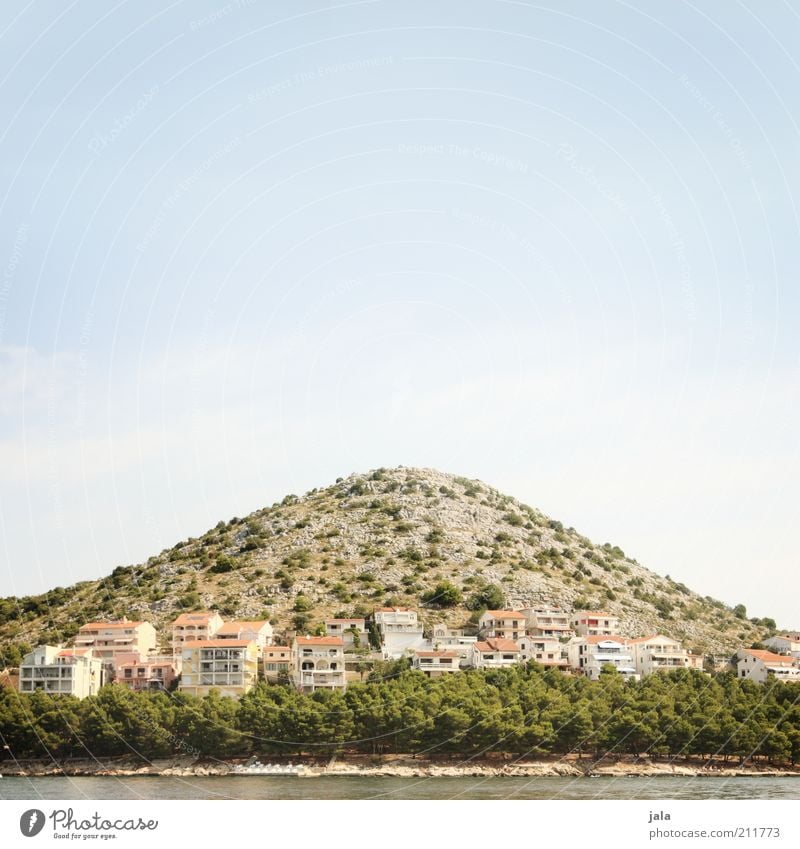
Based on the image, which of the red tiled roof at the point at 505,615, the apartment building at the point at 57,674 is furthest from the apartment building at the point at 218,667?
the red tiled roof at the point at 505,615

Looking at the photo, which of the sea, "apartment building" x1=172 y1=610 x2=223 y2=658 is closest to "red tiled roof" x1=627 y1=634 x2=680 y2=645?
the sea

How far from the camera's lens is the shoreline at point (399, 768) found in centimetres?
3512

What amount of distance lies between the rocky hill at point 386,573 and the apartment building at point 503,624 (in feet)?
8.36

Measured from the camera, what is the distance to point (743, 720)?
38219mm

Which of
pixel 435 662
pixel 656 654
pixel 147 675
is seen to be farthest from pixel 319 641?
pixel 656 654

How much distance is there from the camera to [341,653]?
44562mm

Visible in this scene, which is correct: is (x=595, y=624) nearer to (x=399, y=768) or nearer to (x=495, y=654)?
(x=495, y=654)

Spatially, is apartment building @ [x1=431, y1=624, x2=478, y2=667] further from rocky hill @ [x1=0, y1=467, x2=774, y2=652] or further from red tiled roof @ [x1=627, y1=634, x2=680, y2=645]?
red tiled roof @ [x1=627, y1=634, x2=680, y2=645]

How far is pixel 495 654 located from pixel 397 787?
14.4 metres

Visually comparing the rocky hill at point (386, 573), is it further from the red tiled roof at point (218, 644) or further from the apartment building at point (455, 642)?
the red tiled roof at point (218, 644)
